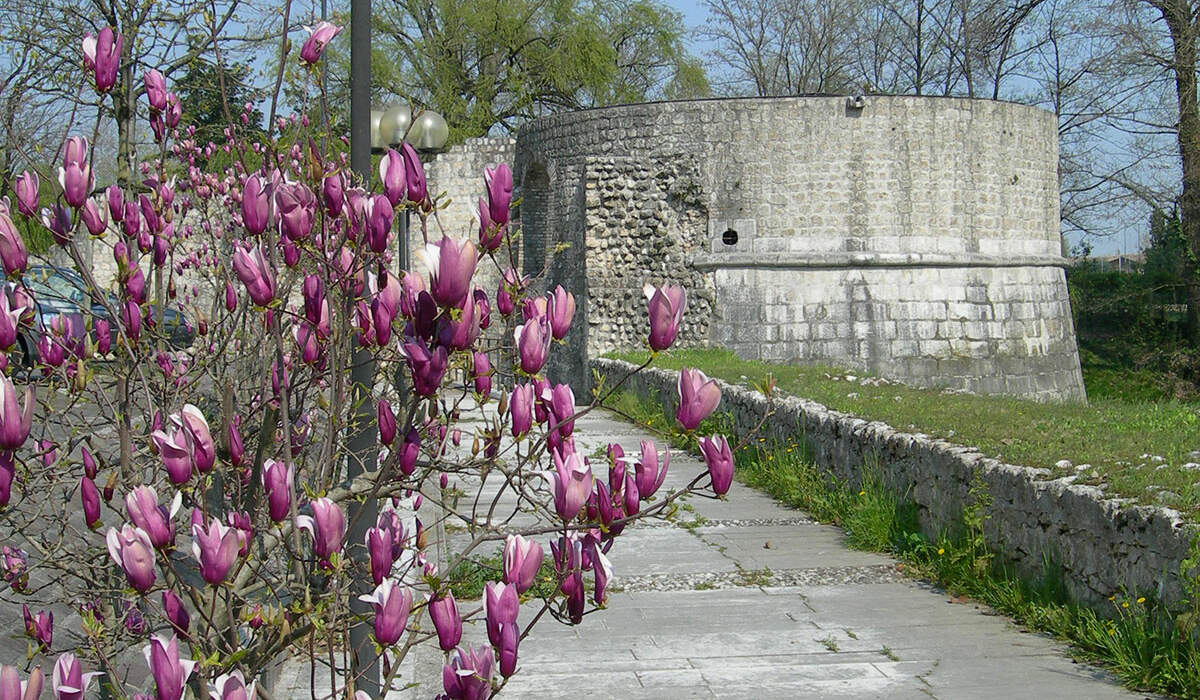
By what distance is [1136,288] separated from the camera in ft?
83.4

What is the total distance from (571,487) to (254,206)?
0.85m

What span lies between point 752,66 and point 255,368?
1362 inches

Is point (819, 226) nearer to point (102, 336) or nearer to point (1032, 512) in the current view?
point (1032, 512)

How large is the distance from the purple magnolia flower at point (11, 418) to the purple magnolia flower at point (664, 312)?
1.01 meters

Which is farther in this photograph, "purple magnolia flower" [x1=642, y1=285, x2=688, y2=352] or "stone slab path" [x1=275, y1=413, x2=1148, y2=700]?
"stone slab path" [x1=275, y1=413, x2=1148, y2=700]

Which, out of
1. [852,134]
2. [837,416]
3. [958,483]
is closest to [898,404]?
[837,416]

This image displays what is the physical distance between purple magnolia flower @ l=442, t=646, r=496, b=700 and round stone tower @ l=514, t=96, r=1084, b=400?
14.6m

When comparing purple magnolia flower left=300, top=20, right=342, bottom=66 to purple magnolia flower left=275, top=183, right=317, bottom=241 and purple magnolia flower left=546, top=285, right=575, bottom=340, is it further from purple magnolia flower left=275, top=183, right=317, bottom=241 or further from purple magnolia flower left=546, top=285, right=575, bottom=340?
purple magnolia flower left=546, top=285, right=575, bottom=340

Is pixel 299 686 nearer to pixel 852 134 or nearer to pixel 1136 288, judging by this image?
pixel 852 134

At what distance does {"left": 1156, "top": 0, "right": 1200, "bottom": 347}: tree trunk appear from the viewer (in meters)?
22.5

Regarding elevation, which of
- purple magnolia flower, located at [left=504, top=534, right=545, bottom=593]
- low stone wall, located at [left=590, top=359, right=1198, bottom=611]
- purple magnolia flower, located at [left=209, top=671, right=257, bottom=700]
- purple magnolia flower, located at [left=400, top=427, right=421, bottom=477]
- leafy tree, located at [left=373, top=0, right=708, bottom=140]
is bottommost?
low stone wall, located at [left=590, top=359, right=1198, bottom=611]

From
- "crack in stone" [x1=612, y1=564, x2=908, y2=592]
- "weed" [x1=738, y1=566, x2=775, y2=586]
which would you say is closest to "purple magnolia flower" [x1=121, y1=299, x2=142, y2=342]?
"crack in stone" [x1=612, y1=564, x2=908, y2=592]

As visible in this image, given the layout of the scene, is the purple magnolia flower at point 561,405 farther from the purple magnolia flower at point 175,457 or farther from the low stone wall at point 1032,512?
the low stone wall at point 1032,512

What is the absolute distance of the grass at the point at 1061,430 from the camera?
190 inches
